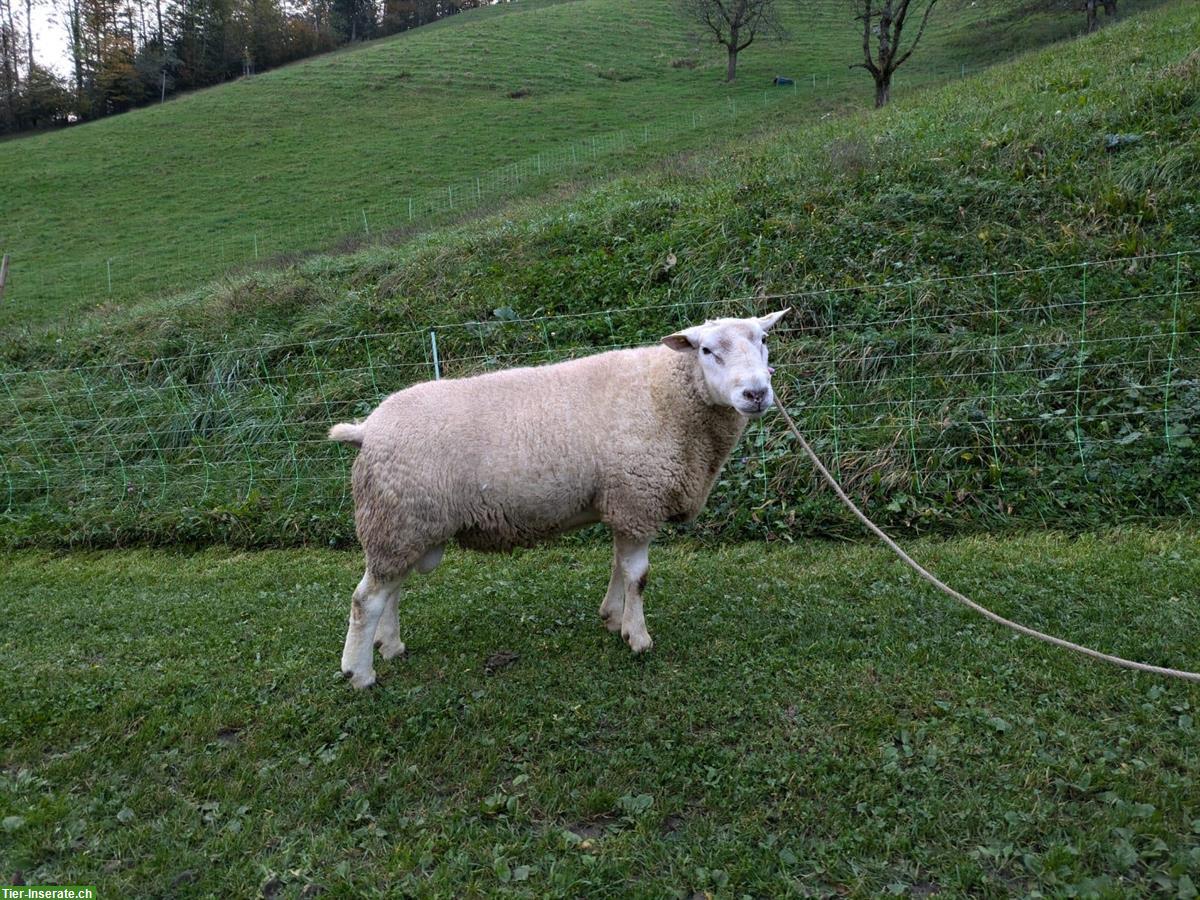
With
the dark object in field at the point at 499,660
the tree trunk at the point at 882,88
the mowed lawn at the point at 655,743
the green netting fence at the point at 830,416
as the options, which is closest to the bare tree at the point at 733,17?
the tree trunk at the point at 882,88

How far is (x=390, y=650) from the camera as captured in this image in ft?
15.4

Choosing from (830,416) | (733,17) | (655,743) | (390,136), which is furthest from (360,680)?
(733,17)

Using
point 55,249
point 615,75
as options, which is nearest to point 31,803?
point 55,249

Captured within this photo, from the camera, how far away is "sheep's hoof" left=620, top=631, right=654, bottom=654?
451cm

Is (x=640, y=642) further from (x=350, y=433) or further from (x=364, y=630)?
(x=350, y=433)

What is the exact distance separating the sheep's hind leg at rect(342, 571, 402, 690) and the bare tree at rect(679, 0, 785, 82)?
37324 millimetres

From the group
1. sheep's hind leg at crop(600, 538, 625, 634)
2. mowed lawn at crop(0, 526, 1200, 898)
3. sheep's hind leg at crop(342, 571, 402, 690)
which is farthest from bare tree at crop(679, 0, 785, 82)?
sheep's hind leg at crop(342, 571, 402, 690)

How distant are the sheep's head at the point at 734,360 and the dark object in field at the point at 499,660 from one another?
2.05 m

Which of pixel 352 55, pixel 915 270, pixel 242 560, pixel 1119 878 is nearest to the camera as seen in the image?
pixel 1119 878

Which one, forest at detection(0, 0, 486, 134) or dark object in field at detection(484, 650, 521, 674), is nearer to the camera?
dark object in field at detection(484, 650, 521, 674)

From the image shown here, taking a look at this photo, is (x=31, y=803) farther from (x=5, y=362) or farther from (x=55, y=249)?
(x=55, y=249)

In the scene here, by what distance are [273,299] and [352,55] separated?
139 ft

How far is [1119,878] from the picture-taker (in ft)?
8.31

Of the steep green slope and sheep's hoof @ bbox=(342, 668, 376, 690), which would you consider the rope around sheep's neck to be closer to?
the steep green slope
